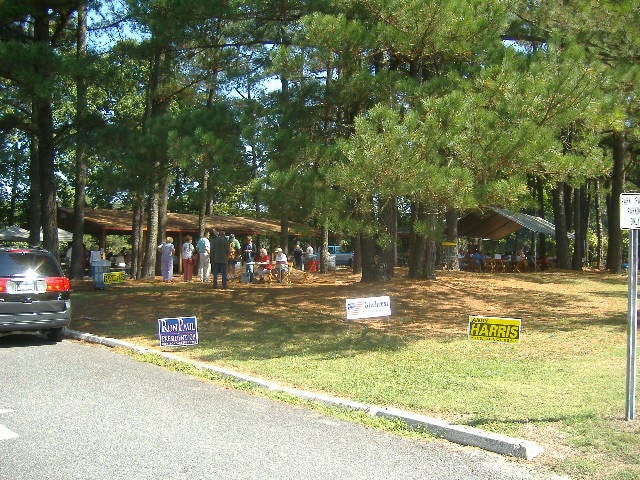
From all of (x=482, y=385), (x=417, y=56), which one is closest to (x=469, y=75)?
(x=417, y=56)

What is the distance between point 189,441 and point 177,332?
5426 millimetres

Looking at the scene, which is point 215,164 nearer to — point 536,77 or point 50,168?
point 536,77

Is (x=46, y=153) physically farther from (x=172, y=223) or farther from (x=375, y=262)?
(x=172, y=223)

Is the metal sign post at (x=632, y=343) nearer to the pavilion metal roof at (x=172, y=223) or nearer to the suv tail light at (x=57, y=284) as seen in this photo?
the suv tail light at (x=57, y=284)

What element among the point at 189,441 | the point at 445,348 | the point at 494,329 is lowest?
the point at 189,441

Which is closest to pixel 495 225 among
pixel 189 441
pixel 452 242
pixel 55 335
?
pixel 452 242

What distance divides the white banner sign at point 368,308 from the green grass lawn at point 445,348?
57 centimetres

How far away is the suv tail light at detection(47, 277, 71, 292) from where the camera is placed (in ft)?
38.6

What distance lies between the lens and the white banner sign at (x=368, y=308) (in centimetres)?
1070

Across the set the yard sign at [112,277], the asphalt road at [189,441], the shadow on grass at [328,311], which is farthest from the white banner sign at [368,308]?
the yard sign at [112,277]

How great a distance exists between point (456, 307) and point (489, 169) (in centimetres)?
402

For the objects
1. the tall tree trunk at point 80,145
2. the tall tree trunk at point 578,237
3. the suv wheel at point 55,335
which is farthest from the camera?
the tall tree trunk at point 578,237

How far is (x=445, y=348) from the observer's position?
1067cm

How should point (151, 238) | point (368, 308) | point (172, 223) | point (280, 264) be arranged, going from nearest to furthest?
1. point (368, 308)
2. point (280, 264)
3. point (151, 238)
4. point (172, 223)
